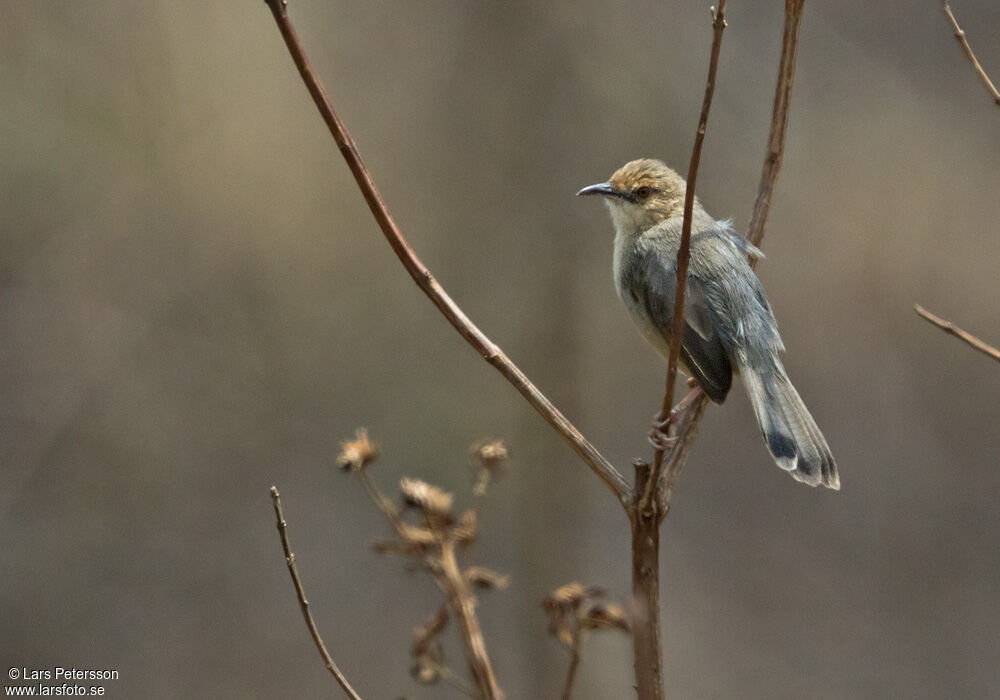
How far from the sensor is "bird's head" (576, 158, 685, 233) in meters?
4.73

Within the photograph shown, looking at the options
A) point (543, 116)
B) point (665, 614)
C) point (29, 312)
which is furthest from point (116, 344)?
point (665, 614)

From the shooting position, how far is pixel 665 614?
8.35 m

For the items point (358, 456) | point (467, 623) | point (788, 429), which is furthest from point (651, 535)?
point (788, 429)

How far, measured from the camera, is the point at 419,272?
244 cm

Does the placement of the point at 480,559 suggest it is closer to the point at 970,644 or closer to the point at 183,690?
the point at 183,690

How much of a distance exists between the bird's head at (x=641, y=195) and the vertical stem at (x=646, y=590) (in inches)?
96.9

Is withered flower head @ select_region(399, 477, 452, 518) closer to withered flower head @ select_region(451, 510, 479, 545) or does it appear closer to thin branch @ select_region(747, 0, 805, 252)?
withered flower head @ select_region(451, 510, 479, 545)

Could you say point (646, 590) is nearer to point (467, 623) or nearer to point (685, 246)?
point (467, 623)

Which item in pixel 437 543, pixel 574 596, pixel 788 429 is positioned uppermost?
pixel 788 429

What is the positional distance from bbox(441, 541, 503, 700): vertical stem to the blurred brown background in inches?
181

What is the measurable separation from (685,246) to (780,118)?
1.03 meters

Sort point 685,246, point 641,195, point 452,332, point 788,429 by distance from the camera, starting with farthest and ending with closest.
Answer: point 452,332 → point 641,195 → point 788,429 → point 685,246

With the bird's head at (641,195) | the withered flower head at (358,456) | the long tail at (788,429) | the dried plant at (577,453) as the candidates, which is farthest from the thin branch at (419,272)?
the bird's head at (641,195)

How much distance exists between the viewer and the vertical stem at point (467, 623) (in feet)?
8.04
